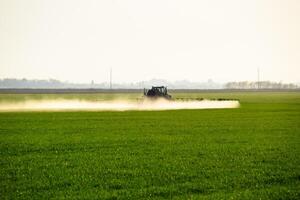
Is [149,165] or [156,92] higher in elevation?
[156,92]

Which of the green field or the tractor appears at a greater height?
the tractor

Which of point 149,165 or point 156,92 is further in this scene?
point 156,92

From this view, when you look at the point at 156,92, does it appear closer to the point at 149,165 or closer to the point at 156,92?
the point at 156,92

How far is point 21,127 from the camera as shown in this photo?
32688 millimetres

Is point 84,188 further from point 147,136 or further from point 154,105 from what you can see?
point 154,105

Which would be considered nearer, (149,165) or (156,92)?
(149,165)

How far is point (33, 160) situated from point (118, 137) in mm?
8462

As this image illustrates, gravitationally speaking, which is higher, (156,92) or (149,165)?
(156,92)

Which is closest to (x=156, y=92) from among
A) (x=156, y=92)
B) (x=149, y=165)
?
(x=156, y=92)

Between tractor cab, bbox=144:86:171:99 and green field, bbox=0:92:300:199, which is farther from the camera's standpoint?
tractor cab, bbox=144:86:171:99

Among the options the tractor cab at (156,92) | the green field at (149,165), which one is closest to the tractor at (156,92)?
the tractor cab at (156,92)

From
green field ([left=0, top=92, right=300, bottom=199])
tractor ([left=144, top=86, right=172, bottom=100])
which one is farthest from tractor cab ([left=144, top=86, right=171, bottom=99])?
green field ([left=0, top=92, right=300, bottom=199])

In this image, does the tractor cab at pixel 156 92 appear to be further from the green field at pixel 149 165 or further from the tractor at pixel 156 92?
the green field at pixel 149 165

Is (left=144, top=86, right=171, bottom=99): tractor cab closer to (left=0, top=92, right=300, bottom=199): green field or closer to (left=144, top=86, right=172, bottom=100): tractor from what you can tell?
(left=144, top=86, right=172, bottom=100): tractor
